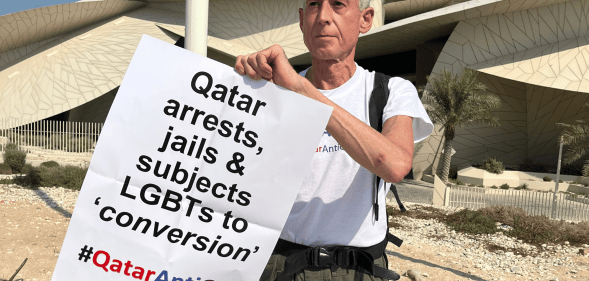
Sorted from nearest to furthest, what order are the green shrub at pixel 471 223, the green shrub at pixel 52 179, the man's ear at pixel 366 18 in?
the man's ear at pixel 366 18 → the green shrub at pixel 471 223 → the green shrub at pixel 52 179

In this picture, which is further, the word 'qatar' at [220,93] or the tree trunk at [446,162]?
the tree trunk at [446,162]

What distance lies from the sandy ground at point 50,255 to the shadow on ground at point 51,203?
0.54 feet

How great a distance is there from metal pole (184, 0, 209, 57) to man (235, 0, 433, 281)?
126cm

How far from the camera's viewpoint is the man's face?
5.08ft

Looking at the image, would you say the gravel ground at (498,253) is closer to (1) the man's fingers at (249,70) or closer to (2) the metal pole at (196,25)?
(2) the metal pole at (196,25)

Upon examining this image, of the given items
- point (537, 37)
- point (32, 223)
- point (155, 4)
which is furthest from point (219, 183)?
point (155, 4)

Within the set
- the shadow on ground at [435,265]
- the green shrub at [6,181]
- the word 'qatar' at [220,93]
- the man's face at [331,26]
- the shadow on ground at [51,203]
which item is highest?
the man's face at [331,26]

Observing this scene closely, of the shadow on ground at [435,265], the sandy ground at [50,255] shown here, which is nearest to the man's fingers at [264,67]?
the sandy ground at [50,255]

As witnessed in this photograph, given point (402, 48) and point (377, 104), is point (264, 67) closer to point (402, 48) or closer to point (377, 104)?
point (377, 104)

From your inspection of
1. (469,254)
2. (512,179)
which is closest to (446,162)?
(512,179)

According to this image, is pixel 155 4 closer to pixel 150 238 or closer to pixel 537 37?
pixel 537 37

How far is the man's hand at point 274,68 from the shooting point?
1.31m

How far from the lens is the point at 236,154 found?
56.3 inches

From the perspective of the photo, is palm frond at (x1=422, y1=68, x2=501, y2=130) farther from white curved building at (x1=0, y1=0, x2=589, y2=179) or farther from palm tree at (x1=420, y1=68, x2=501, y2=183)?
white curved building at (x1=0, y1=0, x2=589, y2=179)
